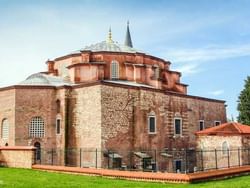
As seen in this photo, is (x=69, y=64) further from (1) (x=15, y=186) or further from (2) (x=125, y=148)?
(1) (x=15, y=186)

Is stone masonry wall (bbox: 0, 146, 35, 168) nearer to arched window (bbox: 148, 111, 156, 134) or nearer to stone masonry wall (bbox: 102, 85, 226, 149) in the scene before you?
stone masonry wall (bbox: 102, 85, 226, 149)

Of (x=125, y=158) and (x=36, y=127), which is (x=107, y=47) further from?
(x=125, y=158)

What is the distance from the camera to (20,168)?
1612cm

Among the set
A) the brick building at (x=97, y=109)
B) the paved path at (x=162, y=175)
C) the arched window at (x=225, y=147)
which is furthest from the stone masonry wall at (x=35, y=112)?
the arched window at (x=225, y=147)

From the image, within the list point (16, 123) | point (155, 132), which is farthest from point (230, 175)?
point (16, 123)

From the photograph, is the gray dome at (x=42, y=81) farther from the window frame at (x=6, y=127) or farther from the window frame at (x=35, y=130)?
the window frame at (x=6, y=127)

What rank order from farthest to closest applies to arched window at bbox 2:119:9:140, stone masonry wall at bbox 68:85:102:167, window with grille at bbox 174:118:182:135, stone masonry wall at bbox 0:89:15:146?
window with grille at bbox 174:118:182:135
arched window at bbox 2:119:9:140
stone masonry wall at bbox 0:89:15:146
stone masonry wall at bbox 68:85:102:167

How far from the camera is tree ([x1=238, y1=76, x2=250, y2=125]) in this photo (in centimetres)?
3234

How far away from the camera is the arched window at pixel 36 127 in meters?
22.7

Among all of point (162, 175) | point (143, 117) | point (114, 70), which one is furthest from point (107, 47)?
point (162, 175)

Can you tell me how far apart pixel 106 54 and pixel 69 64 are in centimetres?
286

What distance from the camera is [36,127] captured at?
2283cm

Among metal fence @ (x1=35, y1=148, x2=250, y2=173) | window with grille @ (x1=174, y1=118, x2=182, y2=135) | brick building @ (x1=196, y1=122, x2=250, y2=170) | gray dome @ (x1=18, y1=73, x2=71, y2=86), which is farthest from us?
window with grille @ (x1=174, y1=118, x2=182, y2=135)

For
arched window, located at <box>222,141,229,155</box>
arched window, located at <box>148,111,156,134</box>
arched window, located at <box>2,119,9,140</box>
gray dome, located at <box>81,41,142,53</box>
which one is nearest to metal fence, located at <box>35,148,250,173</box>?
arched window, located at <box>222,141,229,155</box>
